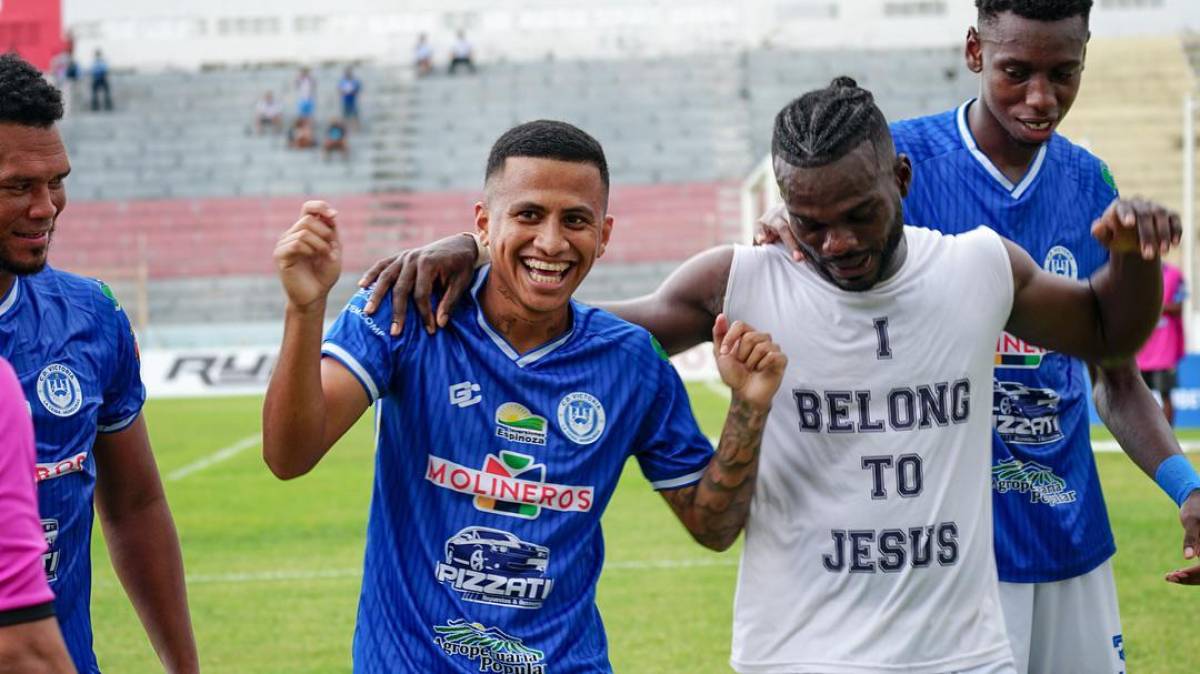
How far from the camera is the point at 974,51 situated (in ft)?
13.7

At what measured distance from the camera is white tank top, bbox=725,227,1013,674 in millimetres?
3242

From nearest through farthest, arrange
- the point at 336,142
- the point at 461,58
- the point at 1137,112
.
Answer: the point at 1137,112
the point at 336,142
the point at 461,58

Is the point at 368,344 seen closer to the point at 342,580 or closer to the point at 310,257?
the point at 310,257

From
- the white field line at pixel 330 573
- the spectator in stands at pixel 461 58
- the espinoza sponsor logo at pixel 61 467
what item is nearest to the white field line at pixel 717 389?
the white field line at pixel 330 573

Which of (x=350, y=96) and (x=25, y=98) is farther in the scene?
(x=350, y=96)

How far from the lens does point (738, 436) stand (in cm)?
330

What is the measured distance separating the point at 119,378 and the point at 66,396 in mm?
232

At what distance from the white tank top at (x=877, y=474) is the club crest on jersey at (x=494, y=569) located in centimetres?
44

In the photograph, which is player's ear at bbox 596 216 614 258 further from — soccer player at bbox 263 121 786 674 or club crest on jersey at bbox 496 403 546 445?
club crest on jersey at bbox 496 403 546 445

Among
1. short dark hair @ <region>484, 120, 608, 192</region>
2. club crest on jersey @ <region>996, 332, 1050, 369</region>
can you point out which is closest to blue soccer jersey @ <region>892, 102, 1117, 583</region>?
club crest on jersey @ <region>996, 332, 1050, 369</region>

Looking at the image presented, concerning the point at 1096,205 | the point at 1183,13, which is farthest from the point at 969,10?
the point at 1096,205

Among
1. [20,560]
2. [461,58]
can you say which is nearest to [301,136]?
[461,58]

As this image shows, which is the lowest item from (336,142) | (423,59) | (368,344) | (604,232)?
(336,142)

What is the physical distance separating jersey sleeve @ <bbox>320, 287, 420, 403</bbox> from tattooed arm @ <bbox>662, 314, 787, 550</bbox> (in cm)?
70
